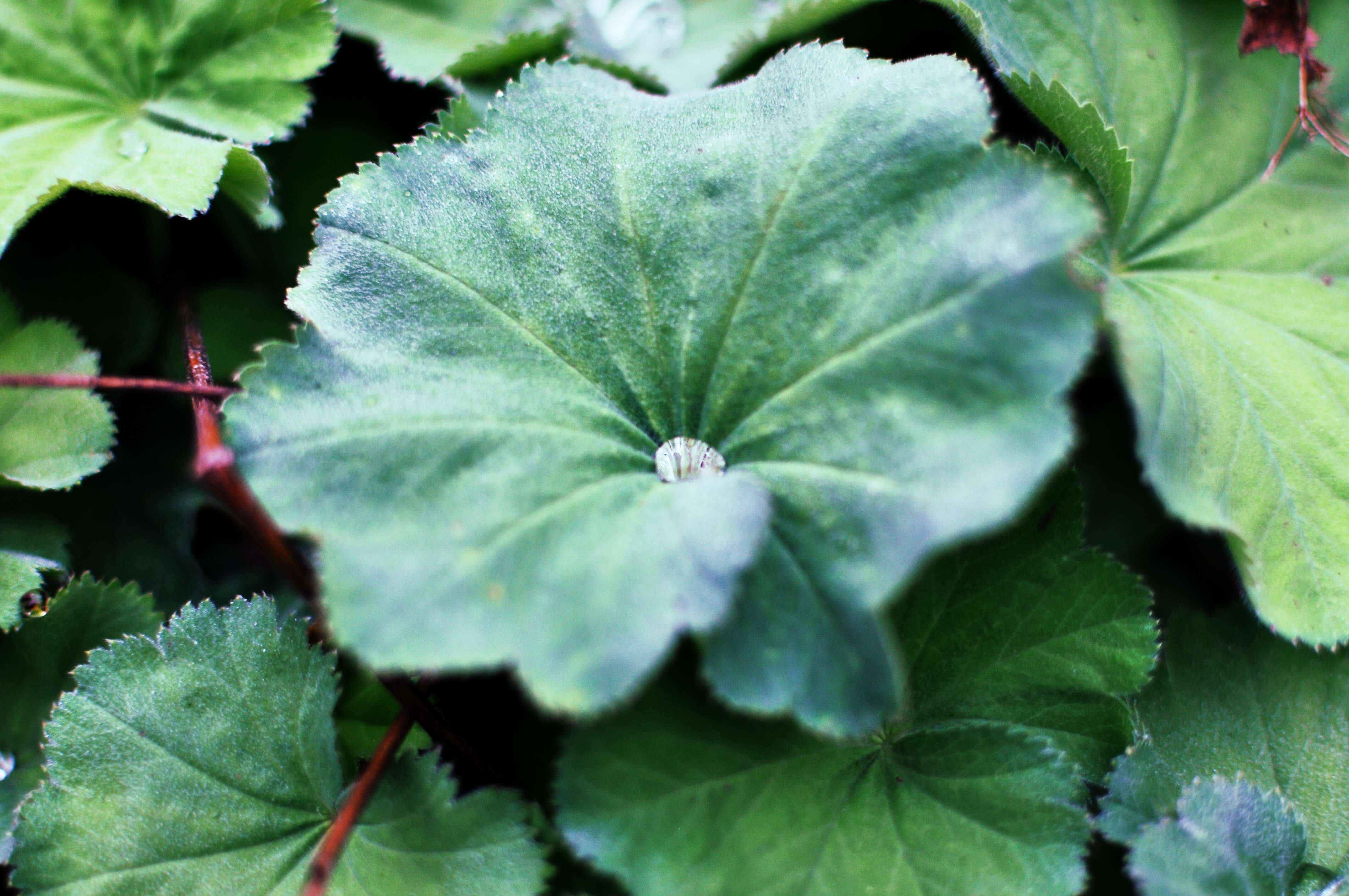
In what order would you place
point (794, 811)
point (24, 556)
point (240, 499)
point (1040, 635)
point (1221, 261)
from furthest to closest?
1. point (1221, 261)
2. point (24, 556)
3. point (1040, 635)
4. point (794, 811)
5. point (240, 499)

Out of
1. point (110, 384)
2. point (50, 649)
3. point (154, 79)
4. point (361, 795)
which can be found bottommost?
point (50, 649)

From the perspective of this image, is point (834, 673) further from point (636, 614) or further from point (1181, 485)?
point (1181, 485)

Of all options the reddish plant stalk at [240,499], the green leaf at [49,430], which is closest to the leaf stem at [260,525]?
the reddish plant stalk at [240,499]

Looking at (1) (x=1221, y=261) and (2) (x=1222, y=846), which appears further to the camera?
(1) (x=1221, y=261)

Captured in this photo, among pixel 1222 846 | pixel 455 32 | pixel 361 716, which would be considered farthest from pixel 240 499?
pixel 455 32

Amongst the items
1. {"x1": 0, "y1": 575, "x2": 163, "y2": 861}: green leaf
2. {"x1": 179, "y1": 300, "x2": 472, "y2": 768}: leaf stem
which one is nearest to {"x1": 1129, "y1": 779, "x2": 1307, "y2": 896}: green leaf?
{"x1": 179, "y1": 300, "x2": 472, "y2": 768}: leaf stem

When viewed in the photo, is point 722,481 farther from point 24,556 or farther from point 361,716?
point 24,556

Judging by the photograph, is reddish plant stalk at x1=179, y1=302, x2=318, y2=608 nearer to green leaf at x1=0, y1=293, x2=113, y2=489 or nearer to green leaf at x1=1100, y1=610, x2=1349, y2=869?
green leaf at x1=0, y1=293, x2=113, y2=489
